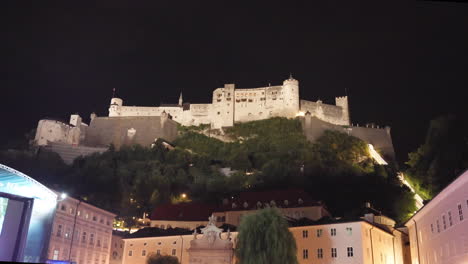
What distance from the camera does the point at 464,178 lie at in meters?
15.0

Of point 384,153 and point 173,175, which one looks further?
point 384,153

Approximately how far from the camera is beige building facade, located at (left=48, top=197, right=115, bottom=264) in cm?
2456

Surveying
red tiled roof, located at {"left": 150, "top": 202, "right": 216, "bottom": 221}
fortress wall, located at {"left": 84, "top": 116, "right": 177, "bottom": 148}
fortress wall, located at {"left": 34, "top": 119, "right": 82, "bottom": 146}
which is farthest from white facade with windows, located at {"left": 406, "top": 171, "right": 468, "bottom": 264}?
fortress wall, located at {"left": 34, "top": 119, "right": 82, "bottom": 146}

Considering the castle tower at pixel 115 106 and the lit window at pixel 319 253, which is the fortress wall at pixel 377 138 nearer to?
the castle tower at pixel 115 106

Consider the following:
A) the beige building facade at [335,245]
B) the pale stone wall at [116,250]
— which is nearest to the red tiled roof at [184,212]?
the pale stone wall at [116,250]

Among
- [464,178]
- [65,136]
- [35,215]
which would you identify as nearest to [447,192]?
[464,178]

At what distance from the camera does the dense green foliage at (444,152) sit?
27.4 m

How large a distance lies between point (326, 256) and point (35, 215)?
13.8 m

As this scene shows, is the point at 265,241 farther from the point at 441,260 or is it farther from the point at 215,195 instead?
the point at 215,195

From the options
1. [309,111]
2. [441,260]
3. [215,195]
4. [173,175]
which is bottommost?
[441,260]

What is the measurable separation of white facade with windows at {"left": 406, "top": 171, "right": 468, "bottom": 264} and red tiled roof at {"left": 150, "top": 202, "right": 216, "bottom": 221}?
1589 cm

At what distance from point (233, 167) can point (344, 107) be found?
23.0 m

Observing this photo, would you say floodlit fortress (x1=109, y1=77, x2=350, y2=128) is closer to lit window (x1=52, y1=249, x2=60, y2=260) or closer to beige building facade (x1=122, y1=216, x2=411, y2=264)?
beige building facade (x1=122, y1=216, x2=411, y2=264)

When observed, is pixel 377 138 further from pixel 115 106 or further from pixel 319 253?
pixel 319 253
